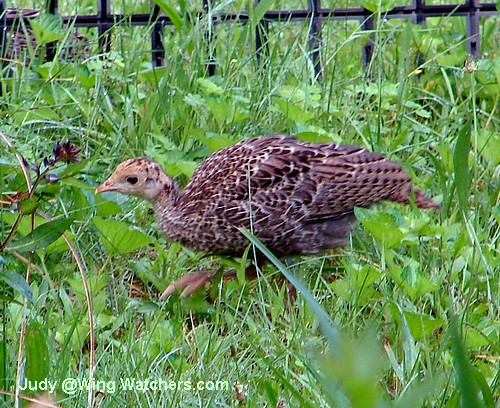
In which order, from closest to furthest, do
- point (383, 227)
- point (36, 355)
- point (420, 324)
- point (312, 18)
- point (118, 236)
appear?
point (36, 355), point (420, 324), point (383, 227), point (118, 236), point (312, 18)

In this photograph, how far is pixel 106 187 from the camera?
13.7 ft

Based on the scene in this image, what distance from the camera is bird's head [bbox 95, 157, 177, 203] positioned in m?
4.21

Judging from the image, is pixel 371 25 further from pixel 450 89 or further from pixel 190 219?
pixel 190 219

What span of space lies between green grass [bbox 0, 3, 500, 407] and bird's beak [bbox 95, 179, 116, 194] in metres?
0.04

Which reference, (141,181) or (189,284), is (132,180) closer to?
(141,181)

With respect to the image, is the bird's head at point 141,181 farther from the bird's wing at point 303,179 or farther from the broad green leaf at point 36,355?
the broad green leaf at point 36,355

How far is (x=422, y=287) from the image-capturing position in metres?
3.43

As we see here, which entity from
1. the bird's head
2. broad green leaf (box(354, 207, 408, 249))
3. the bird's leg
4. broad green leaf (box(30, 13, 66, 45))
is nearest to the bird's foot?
the bird's leg

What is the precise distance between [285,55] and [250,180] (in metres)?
1.37

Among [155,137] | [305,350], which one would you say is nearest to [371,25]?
[155,137]

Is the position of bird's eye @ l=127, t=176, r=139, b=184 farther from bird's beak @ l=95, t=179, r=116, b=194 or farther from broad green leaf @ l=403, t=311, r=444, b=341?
broad green leaf @ l=403, t=311, r=444, b=341

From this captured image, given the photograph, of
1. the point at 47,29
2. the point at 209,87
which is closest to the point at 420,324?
the point at 209,87

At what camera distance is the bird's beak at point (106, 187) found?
4.14 m

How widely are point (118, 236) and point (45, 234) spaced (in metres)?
1.26
